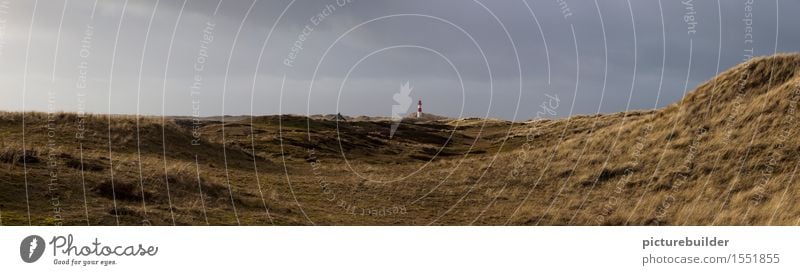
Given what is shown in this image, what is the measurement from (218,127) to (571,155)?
1547 inches

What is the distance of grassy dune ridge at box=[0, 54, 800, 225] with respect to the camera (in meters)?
32.9

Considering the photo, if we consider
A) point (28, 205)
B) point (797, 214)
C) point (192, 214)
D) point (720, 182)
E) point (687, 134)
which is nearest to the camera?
point (28, 205)

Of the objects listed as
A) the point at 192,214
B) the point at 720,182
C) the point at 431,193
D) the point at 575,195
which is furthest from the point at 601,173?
the point at 192,214

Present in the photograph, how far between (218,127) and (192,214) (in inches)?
1933

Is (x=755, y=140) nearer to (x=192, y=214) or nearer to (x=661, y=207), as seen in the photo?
(x=661, y=207)

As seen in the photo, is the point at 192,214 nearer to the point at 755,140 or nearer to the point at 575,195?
the point at 575,195

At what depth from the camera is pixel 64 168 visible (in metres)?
36.0

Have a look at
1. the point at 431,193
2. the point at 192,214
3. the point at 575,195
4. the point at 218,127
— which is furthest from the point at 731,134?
the point at 218,127

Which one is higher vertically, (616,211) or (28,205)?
(28,205)

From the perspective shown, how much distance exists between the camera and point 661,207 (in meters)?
40.6

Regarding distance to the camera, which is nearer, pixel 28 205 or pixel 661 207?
pixel 28 205

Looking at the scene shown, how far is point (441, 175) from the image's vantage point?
5525 cm

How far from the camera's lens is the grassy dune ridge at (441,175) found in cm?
3294

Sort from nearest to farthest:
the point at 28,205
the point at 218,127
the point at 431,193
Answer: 1. the point at 28,205
2. the point at 431,193
3. the point at 218,127
